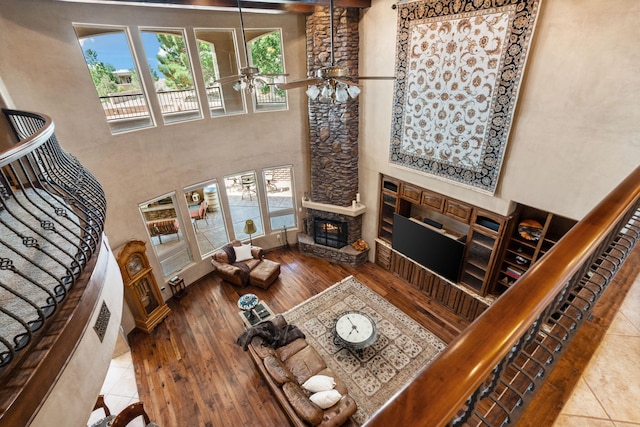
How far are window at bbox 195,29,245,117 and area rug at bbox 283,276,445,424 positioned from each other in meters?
4.65

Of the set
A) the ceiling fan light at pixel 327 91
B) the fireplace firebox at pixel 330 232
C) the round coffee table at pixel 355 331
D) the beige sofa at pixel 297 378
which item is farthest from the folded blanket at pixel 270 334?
the ceiling fan light at pixel 327 91

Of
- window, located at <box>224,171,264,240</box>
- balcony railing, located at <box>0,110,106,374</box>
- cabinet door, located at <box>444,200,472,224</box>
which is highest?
balcony railing, located at <box>0,110,106,374</box>

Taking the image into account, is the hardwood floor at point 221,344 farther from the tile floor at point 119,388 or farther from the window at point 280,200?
the window at point 280,200

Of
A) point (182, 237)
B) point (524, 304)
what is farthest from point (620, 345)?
point (182, 237)

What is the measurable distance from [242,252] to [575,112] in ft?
21.6

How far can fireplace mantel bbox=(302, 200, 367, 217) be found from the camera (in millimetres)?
7254

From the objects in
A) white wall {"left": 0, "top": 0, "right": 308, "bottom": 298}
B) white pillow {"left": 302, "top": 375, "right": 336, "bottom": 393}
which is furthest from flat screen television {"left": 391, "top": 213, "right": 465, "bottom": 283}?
white pillow {"left": 302, "top": 375, "right": 336, "bottom": 393}

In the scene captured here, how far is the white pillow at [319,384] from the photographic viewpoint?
4.16m

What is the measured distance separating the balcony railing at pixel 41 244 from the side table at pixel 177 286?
3.70 m

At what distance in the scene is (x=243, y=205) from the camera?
879cm

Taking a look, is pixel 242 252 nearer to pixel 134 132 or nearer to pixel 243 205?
pixel 243 205

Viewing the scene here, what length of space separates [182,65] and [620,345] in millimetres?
7032

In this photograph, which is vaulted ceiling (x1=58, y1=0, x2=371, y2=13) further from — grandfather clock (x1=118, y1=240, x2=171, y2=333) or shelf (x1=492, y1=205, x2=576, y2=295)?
shelf (x1=492, y1=205, x2=576, y2=295)

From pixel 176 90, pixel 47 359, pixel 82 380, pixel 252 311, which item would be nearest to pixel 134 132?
pixel 176 90
